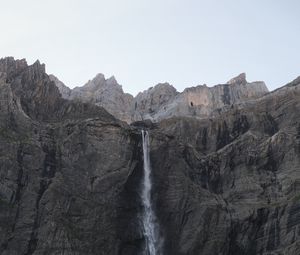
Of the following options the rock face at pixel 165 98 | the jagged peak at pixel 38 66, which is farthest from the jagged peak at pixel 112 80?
the jagged peak at pixel 38 66

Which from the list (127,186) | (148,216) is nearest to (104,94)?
(127,186)

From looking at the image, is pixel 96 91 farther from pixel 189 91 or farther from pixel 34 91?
pixel 34 91

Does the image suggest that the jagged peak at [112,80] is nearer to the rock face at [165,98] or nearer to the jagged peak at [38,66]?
the rock face at [165,98]

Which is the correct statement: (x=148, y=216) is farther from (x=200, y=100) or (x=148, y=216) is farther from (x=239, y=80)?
(x=239, y=80)

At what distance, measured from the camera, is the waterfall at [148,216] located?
85375 mm

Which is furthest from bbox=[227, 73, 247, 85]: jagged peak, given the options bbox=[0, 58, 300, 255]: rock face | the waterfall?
the waterfall

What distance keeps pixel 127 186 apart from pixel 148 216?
587 centimetres

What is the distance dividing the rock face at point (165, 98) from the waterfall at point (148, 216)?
39.8 metres

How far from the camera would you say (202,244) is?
83438mm

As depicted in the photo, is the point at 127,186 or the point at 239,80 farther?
the point at 239,80

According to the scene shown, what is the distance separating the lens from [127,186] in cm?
9075

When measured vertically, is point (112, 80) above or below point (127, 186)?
above

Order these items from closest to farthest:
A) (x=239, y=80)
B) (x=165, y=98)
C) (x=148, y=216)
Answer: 1. (x=148, y=216)
2. (x=165, y=98)
3. (x=239, y=80)

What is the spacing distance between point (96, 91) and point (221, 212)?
80.2 metres
